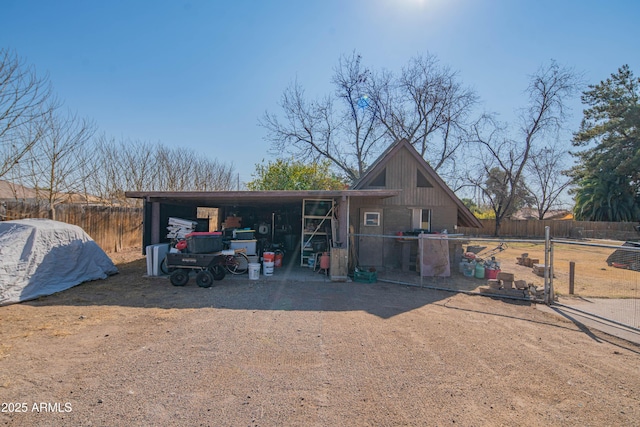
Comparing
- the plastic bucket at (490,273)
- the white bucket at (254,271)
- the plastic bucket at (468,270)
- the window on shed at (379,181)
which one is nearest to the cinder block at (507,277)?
the plastic bucket at (490,273)

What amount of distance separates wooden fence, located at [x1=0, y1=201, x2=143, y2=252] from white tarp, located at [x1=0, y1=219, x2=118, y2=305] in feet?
12.4

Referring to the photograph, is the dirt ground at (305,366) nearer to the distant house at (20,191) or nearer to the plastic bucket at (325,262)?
the plastic bucket at (325,262)

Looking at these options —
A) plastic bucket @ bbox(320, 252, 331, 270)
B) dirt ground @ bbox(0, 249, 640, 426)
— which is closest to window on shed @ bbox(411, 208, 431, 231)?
plastic bucket @ bbox(320, 252, 331, 270)

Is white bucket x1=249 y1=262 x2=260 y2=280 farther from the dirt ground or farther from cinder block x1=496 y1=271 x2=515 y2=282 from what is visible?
cinder block x1=496 y1=271 x2=515 y2=282

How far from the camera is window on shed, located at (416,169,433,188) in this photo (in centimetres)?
1175

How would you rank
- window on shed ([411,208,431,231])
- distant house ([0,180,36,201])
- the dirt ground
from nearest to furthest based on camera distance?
the dirt ground → distant house ([0,180,36,201]) → window on shed ([411,208,431,231])

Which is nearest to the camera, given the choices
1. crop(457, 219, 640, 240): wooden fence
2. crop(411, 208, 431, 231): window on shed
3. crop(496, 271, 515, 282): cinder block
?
crop(496, 271, 515, 282): cinder block

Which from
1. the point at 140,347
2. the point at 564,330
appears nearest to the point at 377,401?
the point at 140,347

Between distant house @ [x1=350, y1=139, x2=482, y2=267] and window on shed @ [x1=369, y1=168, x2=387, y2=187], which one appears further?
window on shed @ [x1=369, y1=168, x2=387, y2=187]

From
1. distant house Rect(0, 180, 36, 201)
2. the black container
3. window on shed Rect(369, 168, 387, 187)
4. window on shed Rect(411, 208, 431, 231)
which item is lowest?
the black container

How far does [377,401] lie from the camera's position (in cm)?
312

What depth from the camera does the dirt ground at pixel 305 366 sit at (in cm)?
291

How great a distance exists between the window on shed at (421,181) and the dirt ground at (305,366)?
19.7ft

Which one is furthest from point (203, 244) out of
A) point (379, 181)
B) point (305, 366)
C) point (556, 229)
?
point (556, 229)
